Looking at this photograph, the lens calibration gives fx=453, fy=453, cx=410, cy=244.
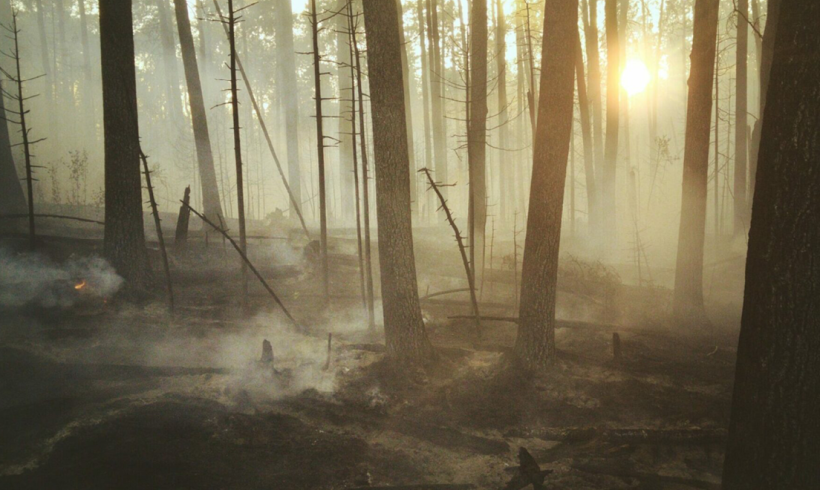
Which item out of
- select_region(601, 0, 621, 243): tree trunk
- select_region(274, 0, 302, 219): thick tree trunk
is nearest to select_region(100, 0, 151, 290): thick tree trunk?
select_region(274, 0, 302, 219): thick tree trunk

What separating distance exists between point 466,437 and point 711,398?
3707 millimetres

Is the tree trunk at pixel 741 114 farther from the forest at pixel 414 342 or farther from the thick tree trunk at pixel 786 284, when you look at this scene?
the thick tree trunk at pixel 786 284

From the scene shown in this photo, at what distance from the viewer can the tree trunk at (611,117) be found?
16.8 meters

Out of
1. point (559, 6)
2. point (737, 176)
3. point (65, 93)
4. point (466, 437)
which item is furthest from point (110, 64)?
point (65, 93)

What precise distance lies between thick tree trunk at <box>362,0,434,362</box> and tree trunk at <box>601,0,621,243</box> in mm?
12623

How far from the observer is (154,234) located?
15.4 m

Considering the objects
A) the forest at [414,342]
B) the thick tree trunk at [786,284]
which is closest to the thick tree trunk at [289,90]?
the forest at [414,342]

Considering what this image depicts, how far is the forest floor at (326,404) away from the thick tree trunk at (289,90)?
41.7 feet

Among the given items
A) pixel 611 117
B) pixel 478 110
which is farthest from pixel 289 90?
pixel 611 117

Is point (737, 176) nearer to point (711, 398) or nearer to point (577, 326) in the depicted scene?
point (577, 326)

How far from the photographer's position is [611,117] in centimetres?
1714

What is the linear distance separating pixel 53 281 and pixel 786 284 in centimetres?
1232

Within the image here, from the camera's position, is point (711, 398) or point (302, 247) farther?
point (302, 247)

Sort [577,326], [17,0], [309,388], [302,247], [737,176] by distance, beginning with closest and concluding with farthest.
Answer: [309,388], [577,326], [302,247], [737,176], [17,0]
